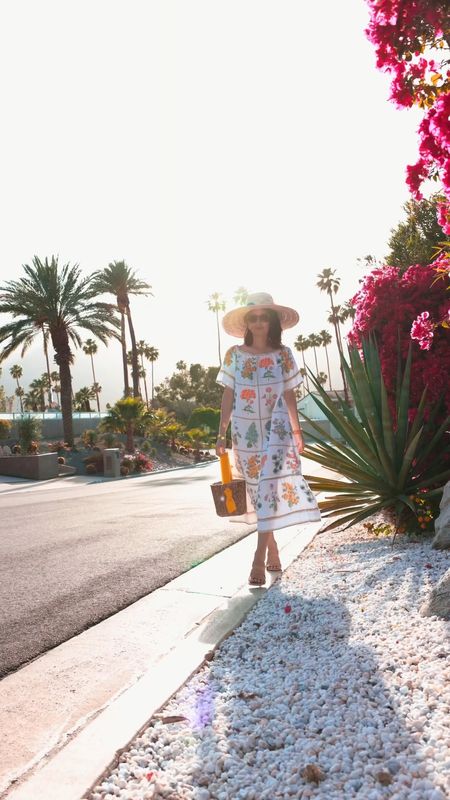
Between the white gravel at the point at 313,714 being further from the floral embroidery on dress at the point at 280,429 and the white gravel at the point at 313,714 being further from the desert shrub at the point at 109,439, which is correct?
the desert shrub at the point at 109,439

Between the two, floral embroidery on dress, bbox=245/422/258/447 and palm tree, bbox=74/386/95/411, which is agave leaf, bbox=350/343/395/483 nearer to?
floral embroidery on dress, bbox=245/422/258/447

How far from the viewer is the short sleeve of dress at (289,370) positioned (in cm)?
434

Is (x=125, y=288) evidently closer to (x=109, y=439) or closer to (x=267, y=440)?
(x=109, y=439)

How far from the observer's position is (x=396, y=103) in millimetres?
3162

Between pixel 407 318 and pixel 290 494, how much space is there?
2198 millimetres

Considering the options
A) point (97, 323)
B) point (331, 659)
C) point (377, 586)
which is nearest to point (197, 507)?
point (377, 586)

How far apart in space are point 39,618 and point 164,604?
75 cm

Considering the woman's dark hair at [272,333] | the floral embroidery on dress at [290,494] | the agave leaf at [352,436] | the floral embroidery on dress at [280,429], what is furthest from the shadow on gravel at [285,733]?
the agave leaf at [352,436]

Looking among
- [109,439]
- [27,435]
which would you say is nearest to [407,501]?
[27,435]

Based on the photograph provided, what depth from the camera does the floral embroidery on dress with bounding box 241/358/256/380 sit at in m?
4.32

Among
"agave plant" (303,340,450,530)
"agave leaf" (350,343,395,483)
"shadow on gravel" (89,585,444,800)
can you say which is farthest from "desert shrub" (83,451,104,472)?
"shadow on gravel" (89,585,444,800)

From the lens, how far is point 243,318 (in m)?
4.67

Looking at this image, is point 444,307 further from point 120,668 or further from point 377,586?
point 120,668

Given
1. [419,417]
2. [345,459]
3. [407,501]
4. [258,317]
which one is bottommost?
[407,501]
